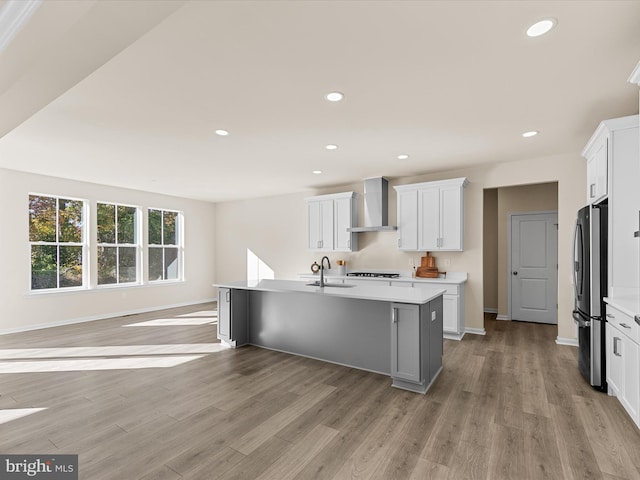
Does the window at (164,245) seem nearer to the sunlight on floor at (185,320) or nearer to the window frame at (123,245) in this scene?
the window frame at (123,245)

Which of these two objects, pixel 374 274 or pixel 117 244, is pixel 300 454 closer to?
pixel 374 274

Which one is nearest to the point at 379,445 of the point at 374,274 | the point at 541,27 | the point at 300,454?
the point at 300,454

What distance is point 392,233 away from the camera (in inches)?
236

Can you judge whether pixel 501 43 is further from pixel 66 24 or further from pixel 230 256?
pixel 230 256

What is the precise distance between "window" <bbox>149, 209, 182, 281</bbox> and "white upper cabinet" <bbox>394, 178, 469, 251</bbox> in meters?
5.39

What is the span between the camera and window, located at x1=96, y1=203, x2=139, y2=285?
655 centimetres

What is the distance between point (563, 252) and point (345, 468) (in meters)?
4.37

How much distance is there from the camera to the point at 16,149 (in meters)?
4.25

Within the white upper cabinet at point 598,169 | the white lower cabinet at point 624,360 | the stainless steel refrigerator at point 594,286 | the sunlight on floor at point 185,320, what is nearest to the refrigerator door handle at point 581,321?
the stainless steel refrigerator at point 594,286

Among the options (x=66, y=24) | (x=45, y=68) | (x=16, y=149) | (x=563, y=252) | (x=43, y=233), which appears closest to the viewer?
(x=66, y=24)

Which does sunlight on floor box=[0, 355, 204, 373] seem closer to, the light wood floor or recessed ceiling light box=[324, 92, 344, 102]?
the light wood floor

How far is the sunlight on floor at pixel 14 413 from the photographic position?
2.58 metres

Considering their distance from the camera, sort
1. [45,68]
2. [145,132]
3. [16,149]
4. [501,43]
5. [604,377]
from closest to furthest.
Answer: [45,68], [501,43], [604,377], [145,132], [16,149]

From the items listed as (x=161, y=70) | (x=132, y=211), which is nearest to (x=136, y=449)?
(x=161, y=70)
